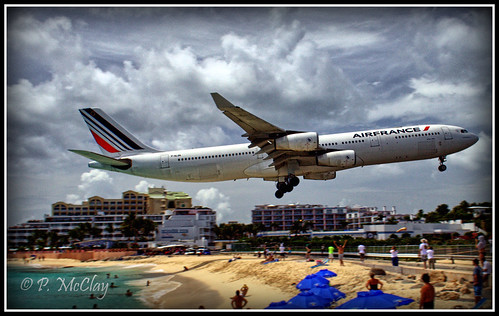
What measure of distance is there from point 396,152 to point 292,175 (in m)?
7.44

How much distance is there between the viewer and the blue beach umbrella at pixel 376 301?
55.3 ft

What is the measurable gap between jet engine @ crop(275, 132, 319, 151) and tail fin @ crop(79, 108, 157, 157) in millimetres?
11659

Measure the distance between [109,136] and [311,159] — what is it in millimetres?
16242

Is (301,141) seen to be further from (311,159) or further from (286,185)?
(286,185)

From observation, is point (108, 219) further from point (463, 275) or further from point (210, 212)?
point (463, 275)

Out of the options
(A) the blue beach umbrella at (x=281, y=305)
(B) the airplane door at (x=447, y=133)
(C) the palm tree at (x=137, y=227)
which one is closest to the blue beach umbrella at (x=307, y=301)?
(A) the blue beach umbrella at (x=281, y=305)

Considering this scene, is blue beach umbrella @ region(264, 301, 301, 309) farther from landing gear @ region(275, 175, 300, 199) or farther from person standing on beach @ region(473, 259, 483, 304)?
landing gear @ region(275, 175, 300, 199)

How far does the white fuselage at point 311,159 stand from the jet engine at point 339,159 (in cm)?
91

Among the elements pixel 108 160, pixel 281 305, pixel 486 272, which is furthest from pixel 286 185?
pixel 486 272

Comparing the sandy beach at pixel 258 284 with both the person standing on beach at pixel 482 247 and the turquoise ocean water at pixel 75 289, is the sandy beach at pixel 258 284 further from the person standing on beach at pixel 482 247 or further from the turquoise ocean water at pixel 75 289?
the person standing on beach at pixel 482 247
